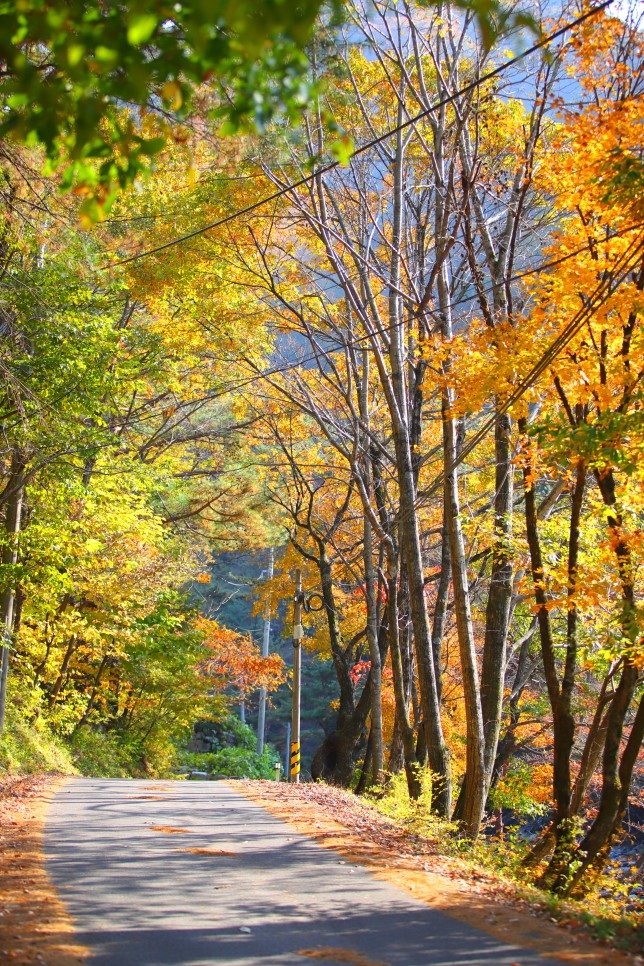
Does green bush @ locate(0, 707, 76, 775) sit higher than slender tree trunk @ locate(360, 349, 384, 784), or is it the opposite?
slender tree trunk @ locate(360, 349, 384, 784)

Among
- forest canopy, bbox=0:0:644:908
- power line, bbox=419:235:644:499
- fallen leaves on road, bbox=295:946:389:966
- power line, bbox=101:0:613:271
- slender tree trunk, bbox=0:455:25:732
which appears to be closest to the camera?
forest canopy, bbox=0:0:644:908

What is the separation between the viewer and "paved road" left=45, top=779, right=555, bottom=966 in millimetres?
4867

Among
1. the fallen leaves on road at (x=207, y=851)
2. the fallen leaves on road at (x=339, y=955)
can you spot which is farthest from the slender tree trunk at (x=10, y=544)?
the fallen leaves on road at (x=339, y=955)

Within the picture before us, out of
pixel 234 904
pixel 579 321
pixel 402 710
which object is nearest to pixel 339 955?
pixel 234 904

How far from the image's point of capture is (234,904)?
6039 mm

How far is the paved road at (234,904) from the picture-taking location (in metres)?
4.87

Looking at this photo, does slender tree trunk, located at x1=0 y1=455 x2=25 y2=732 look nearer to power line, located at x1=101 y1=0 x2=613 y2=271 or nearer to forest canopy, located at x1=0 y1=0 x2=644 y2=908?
forest canopy, located at x1=0 y1=0 x2=644 y2=908

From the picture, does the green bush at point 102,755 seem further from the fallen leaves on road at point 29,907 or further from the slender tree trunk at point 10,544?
the fallen leaves on road at point 29,907

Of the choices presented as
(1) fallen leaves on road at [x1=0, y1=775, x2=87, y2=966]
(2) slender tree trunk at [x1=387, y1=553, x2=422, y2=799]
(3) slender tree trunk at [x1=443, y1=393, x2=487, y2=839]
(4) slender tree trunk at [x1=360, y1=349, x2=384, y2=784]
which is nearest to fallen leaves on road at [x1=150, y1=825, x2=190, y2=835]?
(1) fallen leaves on road at [x1=0, y1=775, x2=87, y2=966]

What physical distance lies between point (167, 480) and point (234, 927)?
1205 centimetres

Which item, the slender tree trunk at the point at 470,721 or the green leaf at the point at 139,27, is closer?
the green leaf at the point at 139,27

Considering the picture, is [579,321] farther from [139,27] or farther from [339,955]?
[139,27]

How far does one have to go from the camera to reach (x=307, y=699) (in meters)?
56.5

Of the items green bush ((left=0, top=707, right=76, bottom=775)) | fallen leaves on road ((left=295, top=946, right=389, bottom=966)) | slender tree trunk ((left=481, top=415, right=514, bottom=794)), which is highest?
slender tree trunk ((left=481, top=415, right=514, bottom=794))
